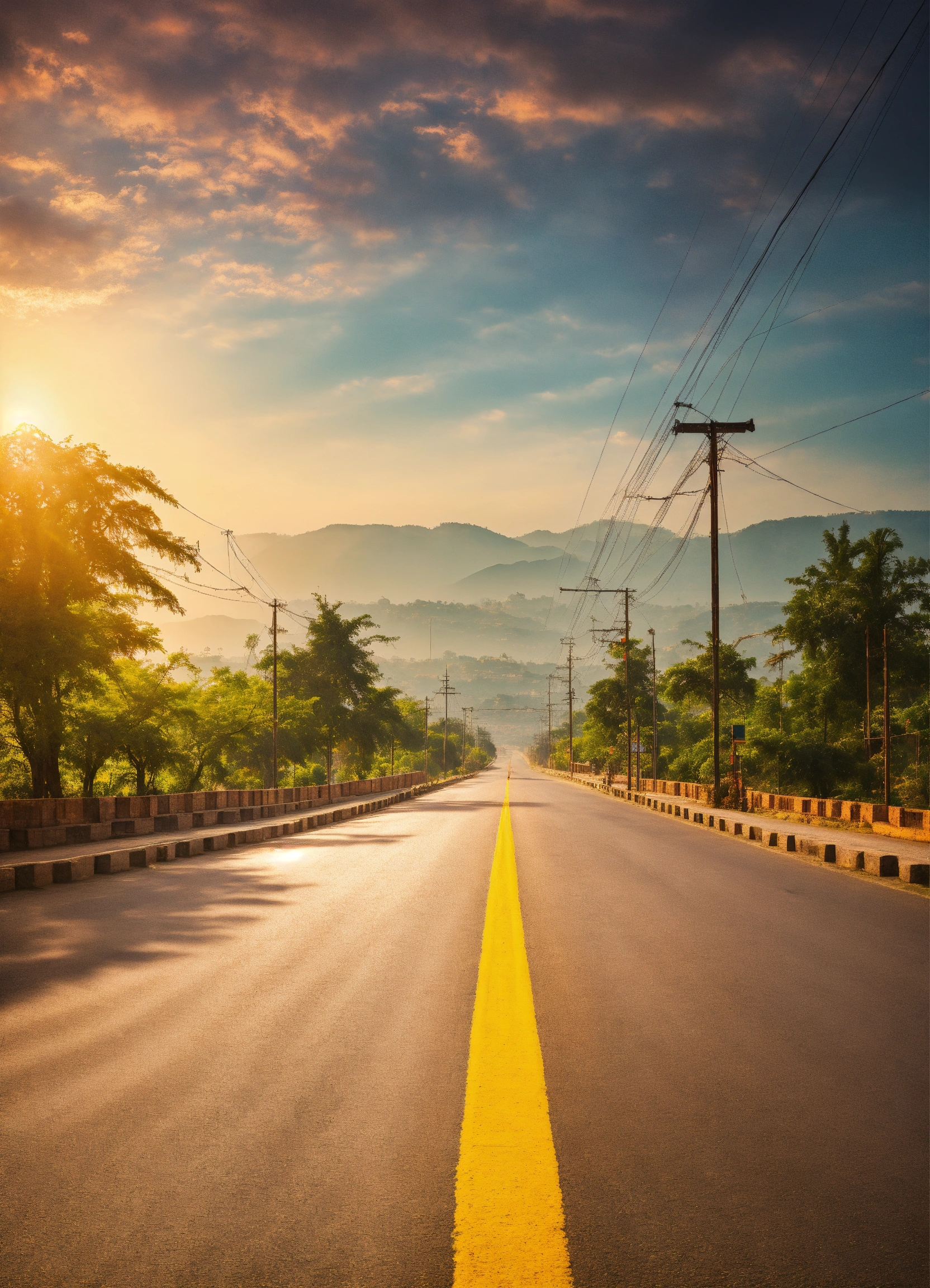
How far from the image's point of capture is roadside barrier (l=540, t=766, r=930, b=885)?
11273mm

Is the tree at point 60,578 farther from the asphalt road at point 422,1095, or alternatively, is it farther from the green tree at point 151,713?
the asphalt road at point 422,1095

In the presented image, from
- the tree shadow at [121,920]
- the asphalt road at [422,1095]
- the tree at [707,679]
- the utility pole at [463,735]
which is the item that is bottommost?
the utility pole at [463,735]

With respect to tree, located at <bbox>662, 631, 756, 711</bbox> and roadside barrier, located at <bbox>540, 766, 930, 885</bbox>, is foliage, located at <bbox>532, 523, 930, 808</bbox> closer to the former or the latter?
tree, located at <bbox>662, 631, 756, 711</bbox>

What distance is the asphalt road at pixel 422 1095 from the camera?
2.38 m

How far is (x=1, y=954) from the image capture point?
21.0ft

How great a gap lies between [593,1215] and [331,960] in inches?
143

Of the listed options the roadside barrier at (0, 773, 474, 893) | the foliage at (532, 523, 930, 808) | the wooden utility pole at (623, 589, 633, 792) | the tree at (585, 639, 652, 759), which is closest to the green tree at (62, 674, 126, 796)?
the roadside barrier at (0, 773, 474, 893)

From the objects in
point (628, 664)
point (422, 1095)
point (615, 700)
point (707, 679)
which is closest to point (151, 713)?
point (628, 664)

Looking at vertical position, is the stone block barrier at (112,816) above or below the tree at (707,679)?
below

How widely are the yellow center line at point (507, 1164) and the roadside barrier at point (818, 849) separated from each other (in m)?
8.36

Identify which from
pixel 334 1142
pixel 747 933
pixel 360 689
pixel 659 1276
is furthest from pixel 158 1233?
pixel 360 689

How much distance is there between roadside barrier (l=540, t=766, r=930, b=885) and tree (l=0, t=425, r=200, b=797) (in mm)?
18397

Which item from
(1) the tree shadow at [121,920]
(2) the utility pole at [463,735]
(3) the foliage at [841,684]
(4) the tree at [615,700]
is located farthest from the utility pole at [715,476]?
(2) the utility pole at [463,735]

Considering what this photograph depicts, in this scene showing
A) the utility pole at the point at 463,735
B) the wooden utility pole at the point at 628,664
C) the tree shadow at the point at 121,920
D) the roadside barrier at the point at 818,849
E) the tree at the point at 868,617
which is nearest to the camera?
the tree shadow at the point at 121,920
